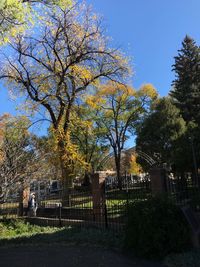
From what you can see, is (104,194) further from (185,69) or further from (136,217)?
(185,69)

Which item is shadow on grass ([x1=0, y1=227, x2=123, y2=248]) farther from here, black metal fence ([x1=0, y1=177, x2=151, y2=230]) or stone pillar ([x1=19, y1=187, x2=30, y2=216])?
stone pillar ([x1=19, y1=187, x2=30, y2=216])

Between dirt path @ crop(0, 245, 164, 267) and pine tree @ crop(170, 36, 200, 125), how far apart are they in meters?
28.7

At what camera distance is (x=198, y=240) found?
8586mm

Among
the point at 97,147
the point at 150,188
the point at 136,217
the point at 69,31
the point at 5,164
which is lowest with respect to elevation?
the point at 136,217

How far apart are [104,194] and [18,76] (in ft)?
44.1

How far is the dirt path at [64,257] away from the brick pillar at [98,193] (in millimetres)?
3505

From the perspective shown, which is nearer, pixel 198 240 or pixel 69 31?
pixel 198 240

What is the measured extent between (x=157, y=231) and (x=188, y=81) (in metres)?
33.2

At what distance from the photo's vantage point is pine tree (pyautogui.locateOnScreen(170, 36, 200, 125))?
3728cm

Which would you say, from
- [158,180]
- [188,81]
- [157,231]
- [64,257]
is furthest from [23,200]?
[188,81]

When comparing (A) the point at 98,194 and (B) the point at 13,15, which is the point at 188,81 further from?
(B) the point at 13,15

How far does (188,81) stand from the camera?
38844 millimetres

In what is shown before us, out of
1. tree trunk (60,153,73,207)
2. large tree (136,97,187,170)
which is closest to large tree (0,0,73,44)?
tree trunk (60,153,73,207)

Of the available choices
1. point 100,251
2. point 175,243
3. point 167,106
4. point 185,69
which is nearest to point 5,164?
point 100,251
